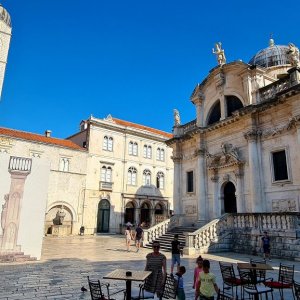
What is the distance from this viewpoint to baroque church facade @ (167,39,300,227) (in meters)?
16.9

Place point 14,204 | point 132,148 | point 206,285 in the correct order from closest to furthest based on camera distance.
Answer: point 206,285 → point 14,204 → point 132,148

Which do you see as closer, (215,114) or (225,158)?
(225,158)

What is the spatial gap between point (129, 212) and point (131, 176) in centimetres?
488

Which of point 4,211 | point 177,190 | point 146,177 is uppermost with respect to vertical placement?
point 146,177

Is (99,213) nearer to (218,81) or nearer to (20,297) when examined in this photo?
(218,81)

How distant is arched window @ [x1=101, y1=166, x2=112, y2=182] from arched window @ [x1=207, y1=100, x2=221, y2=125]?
16.6 metres

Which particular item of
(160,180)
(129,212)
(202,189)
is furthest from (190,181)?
(160,180)

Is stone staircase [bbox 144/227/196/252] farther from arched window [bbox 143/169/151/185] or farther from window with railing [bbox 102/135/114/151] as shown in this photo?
window with railing [bbox 102/135/114/151]

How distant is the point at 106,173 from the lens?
35.7 m

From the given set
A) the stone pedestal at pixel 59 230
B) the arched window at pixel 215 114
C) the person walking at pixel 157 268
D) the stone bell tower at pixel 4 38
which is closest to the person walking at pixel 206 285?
the person walking at pixel 157 268

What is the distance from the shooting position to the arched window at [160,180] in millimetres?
40375

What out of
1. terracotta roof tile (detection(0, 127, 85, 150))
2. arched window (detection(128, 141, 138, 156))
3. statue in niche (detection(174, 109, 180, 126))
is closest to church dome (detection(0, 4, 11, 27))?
terracotta roof tile (detection(0, 127, 85, 150))

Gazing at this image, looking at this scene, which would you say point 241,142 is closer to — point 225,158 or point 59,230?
point 225,158

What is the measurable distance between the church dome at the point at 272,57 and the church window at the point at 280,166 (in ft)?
35.5
